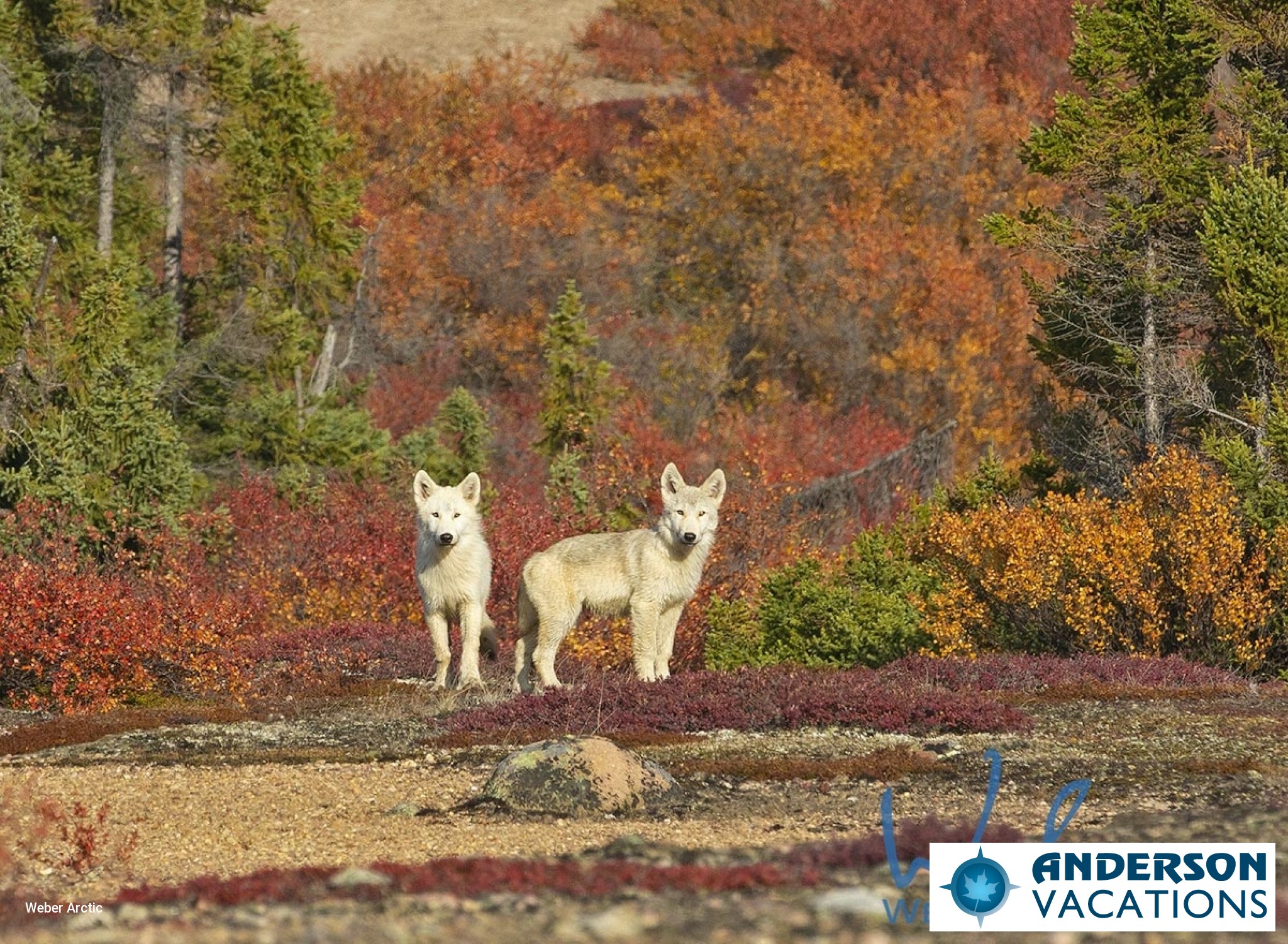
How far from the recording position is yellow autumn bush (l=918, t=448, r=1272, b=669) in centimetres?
1817

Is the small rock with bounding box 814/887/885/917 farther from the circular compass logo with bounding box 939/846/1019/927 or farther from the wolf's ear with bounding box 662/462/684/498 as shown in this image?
the wolf's ear with bounding box 662/462/684/498

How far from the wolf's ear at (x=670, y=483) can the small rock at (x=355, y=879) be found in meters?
8.31

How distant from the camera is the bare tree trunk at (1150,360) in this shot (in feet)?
73.5

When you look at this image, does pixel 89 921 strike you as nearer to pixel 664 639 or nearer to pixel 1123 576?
pixel 664 639

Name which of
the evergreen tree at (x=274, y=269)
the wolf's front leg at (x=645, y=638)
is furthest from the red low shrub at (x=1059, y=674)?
the evergreen tree at (x=274, y=269)

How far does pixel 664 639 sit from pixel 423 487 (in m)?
2.61

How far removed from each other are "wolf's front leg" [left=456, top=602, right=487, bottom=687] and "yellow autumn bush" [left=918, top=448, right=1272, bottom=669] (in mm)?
5569

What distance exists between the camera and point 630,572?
15297 mm

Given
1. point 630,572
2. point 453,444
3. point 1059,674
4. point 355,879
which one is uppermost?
point 453,444

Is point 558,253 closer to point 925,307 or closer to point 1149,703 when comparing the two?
point 925,307

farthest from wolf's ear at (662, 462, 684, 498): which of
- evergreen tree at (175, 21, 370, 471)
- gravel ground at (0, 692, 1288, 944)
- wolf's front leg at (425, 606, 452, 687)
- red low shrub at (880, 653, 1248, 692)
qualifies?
evergreen tree at (175, 21, 370, 471)

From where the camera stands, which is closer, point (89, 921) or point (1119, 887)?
point (89, 921)

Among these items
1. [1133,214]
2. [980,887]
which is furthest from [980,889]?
[1133,214]

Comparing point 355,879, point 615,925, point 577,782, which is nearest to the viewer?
point 615,925
